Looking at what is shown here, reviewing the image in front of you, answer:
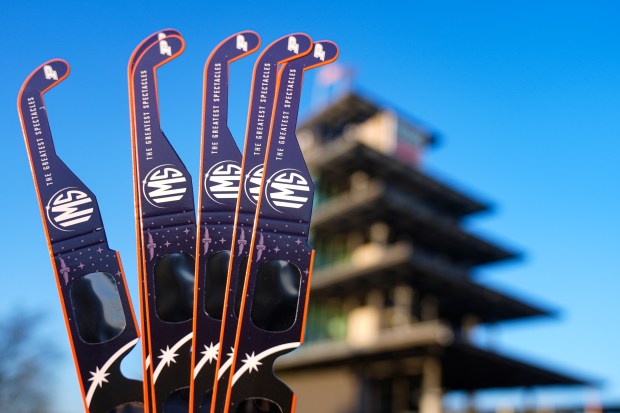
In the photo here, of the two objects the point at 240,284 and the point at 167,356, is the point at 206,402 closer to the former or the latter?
the point at 167,356

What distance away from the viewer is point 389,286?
2108cm

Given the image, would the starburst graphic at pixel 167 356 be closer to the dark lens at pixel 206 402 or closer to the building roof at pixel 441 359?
the dark lens at pixel 206 402

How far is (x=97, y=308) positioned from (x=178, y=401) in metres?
0.95

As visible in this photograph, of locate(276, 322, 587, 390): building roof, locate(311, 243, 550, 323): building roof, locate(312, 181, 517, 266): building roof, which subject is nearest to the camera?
locate(276, 322, 587, 390): building roof

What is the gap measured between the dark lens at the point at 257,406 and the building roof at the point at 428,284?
14.3m

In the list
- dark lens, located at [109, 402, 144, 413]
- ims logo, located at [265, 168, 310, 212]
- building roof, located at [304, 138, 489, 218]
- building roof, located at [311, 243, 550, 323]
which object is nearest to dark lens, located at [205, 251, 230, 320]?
ims logo, located at [265, 168, 310, 212]

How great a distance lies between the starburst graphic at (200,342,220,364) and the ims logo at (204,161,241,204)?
115 cm

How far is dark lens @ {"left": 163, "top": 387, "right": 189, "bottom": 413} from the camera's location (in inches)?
207

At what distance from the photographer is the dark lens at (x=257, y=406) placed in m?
5.06

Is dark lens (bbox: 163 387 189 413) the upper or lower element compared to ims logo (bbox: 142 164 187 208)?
lower

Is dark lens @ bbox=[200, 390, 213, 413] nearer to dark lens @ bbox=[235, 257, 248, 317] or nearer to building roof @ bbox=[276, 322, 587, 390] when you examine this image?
dark lens @ bbox=[235, 257, 248, 317]

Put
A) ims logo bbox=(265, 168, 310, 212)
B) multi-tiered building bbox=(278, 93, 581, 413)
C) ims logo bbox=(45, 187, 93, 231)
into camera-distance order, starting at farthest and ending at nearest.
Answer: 1. multi-tiered building bbox=(278, 93, 581, 413)
2. ims logo bbox=(45, 187, 93, 231)
3. ims logo bbox=(265, 168, 310, 212)

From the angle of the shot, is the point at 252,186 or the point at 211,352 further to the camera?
the point at 252,186

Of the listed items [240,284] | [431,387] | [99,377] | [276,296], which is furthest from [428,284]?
[99,377]
